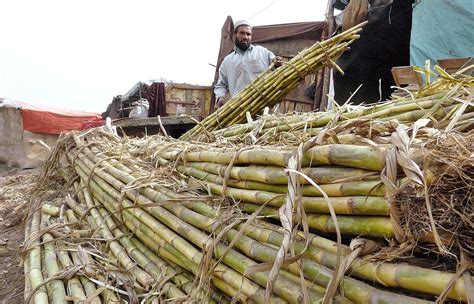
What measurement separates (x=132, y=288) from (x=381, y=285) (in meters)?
1.07

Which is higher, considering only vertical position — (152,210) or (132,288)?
(152,210)

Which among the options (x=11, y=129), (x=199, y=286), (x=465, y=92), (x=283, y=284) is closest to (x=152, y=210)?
(x=199, y=286)

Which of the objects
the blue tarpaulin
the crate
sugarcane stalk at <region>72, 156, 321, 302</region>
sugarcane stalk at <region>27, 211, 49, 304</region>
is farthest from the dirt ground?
the crate

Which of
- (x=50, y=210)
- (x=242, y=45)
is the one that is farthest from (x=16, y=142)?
(x=50, y=210)

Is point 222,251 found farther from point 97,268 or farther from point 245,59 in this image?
point 245,59

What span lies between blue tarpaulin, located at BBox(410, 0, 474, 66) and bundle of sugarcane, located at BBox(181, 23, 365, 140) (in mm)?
1498

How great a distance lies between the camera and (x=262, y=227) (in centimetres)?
128

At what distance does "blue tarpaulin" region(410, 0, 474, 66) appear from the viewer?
415cm

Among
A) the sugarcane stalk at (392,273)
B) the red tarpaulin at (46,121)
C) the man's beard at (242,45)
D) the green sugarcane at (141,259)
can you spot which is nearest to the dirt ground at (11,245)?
the green sugarcane at (141,259)

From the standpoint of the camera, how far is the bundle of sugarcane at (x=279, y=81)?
3342 millimetres

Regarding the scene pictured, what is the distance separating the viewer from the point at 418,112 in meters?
1.42

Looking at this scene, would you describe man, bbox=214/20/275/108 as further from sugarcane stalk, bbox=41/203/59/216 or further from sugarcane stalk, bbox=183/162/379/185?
sugarcane stalk, bbox=183/162/379/185

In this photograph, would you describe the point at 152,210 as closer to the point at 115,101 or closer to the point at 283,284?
the point at 283,284

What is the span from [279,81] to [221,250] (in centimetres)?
251
